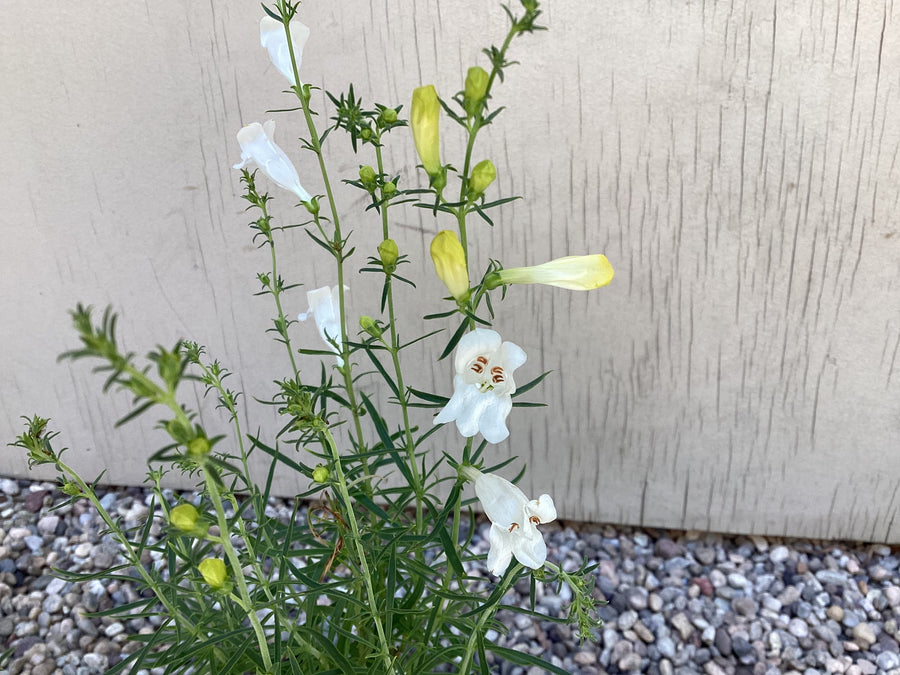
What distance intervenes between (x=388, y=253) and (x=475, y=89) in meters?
0.18

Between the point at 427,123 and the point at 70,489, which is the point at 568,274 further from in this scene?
the point at 70,489

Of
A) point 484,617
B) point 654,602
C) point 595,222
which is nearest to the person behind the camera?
point 484,617

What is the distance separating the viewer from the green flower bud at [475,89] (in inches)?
22.7

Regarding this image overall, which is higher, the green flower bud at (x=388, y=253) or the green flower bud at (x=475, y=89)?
the green flower bud at (x=475, y=89)

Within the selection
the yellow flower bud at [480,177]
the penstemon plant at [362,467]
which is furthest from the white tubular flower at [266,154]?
the yellow flower bud at [480,177]

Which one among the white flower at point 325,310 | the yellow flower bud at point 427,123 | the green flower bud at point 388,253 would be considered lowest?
the white flower at point 325,310

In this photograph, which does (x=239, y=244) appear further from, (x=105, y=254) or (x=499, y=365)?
(x=499, y=365)

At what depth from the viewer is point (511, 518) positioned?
0.70 meters

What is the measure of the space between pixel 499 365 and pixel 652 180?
69cm

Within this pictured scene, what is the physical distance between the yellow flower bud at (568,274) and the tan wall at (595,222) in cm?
59

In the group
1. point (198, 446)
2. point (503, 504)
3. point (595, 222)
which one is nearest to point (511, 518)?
point (503, 504)

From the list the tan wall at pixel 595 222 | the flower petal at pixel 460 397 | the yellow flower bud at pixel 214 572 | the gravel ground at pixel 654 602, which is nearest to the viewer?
the yellow flower bud at pixel 214 572

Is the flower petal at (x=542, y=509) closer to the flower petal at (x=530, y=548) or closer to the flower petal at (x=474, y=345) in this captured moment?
the flower petal at (x=530, y=548)

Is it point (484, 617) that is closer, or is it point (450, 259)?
point (450, 259)
